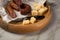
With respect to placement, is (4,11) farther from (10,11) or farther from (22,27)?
(22,27)

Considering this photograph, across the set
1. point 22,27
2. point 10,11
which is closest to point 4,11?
point 10,11

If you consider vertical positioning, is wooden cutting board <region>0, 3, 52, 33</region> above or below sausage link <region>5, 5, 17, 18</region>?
below

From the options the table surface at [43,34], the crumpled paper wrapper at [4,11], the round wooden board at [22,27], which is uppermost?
the crumpled paper wrapper at [4,11]

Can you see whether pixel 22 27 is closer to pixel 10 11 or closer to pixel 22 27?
pixel 22 27

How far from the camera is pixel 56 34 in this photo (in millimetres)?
750

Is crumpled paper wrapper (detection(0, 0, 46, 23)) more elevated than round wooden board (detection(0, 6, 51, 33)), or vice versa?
crumpled paper wrapper (detection(0, 0, 46, 23))

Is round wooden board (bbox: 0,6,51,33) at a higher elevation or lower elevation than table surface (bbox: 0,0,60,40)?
Answer: higher

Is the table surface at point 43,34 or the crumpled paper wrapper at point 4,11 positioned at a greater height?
the crumpled paper wrapper at point 4,11

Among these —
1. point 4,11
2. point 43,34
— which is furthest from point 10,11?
point 43,34

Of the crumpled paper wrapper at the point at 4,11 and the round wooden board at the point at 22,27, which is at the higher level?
the crumpled paper wrapper at the point at 4,11

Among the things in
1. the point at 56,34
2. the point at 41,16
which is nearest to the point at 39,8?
the point at 41,16

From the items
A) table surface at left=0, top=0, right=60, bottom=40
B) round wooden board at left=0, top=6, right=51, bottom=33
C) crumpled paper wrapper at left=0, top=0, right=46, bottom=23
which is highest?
crumpled paper wrapper at left=0, top=0, right=46, bottom=23

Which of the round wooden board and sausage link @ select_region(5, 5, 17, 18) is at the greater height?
sausage link @ select_region(5, 5, 17, 18)

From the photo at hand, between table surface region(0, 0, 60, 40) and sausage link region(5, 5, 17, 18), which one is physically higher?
sausage link region(5, 5, 17, 18)
